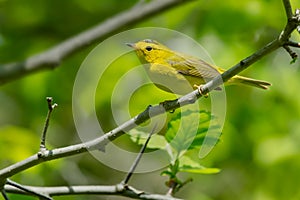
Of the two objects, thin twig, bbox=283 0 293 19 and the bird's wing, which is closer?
thin twig, bbox=283 0 293 19

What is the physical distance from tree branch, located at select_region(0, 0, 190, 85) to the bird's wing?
267 mm

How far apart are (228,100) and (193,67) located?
5.52ft

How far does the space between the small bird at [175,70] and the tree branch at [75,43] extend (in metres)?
0.26

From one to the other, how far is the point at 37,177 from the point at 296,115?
5.56ft

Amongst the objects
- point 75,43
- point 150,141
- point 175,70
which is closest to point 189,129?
point 150,141

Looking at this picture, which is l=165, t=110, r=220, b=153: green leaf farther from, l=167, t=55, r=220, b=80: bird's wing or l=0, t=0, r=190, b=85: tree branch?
l=0, t=0, r=190, b=85: tree branch

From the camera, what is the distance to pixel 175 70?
8.15ft

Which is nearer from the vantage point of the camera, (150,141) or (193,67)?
(150,141)

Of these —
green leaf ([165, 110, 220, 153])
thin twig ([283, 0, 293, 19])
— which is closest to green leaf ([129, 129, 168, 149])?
green leaf ([165, 110, 220, 153])

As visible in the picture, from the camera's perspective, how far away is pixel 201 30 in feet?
13.0

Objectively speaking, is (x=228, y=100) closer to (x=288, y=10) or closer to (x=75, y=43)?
(x=75, y=43)

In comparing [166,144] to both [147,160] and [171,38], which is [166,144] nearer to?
[147,160]

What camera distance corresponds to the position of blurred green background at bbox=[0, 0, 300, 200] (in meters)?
3.68

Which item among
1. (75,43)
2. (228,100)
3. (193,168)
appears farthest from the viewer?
(228,100)
